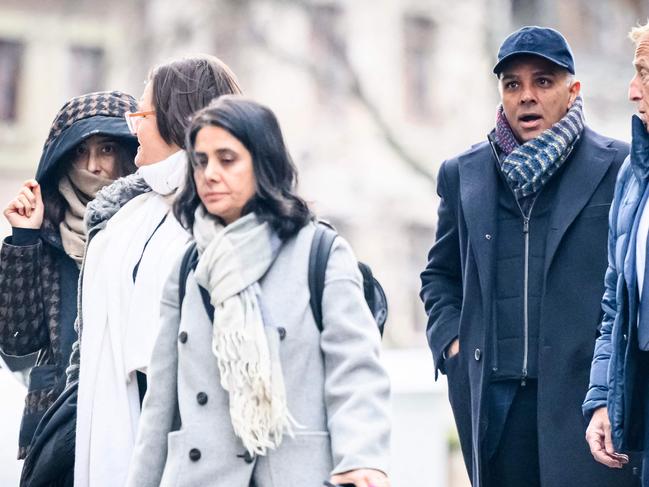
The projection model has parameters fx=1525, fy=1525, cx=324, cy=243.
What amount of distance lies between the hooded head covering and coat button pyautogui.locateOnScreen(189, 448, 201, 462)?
5.90 ft

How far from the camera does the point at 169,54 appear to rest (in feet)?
88.0

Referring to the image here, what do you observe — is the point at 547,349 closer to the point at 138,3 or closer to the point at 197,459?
the point at 197,459

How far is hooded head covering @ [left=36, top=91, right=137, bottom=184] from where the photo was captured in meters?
5.82

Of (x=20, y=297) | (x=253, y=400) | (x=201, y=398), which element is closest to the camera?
(x=253, y=400)

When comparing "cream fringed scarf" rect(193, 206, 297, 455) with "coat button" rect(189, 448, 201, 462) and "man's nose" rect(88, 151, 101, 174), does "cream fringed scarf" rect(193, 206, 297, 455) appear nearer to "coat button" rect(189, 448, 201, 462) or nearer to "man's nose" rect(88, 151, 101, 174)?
"coat button" rect(189, 448, 201, 462)

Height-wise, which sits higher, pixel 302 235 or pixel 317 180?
pixel 317 180

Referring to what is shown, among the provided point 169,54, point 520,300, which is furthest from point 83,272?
point 169,54

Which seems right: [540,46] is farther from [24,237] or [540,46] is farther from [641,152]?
[24,237]

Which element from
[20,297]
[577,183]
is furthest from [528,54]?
[20,297]

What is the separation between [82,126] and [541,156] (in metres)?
1.76

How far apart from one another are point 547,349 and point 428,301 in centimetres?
72

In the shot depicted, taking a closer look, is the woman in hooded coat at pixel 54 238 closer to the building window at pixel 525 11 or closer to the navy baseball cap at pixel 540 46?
the navy baseball cap at pixel 540 46

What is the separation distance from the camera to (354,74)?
94.4 ft

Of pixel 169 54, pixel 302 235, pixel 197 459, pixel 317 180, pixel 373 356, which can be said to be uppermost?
pixel 169 54
